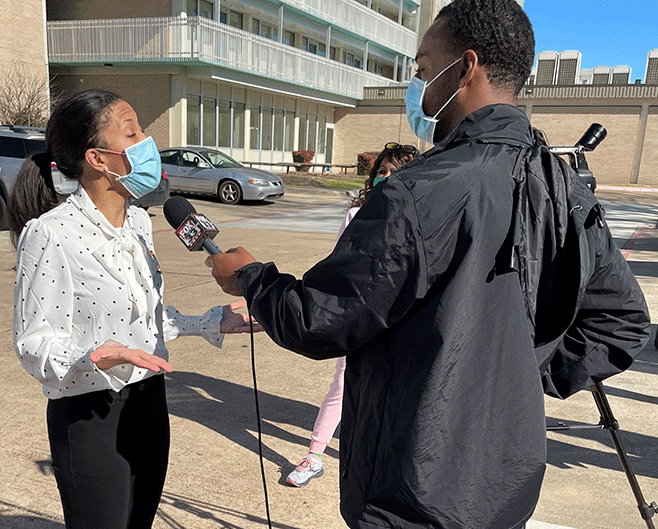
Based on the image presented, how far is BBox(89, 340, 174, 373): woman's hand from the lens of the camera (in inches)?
63.3

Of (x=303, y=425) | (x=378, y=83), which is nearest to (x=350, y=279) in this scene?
(x=303, y=425)

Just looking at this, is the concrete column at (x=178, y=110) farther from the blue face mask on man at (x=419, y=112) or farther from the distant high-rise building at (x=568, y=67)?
the distant high-rise building at (x=568, y=67)

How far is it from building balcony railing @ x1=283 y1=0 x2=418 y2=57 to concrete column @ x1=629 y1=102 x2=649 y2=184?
13.8 metres

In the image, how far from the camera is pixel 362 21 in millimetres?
31859

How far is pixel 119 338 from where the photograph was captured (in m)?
1.99

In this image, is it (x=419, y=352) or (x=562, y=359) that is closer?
(x=419, y=352)

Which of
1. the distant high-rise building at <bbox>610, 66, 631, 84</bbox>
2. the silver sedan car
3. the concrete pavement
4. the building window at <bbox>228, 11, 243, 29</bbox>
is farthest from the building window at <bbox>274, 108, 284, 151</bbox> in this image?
the distant high-rise building at <bbox>610, 66, 631, 84</bbox>

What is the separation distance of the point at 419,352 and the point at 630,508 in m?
2.57

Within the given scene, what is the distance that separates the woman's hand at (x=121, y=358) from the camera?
63.3 inches

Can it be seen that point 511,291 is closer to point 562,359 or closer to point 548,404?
point 562,359

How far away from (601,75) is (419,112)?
214 ft

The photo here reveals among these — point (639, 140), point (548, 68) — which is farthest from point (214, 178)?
point (548, 68)

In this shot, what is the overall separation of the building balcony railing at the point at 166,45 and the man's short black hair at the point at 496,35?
70.3 ft

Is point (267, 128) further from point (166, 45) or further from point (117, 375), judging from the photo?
point (117, 375)
